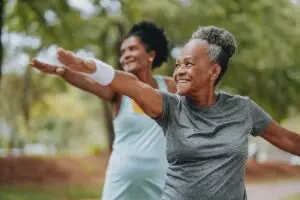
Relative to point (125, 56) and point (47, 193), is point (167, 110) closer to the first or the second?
point (125, 56)

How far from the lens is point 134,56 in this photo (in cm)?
325

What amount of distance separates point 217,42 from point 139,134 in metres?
0.97

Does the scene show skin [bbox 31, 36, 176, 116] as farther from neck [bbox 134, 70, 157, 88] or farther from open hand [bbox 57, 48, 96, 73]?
open hand [bbox 57, 48, 96, 73]

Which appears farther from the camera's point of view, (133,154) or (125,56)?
(125,56)

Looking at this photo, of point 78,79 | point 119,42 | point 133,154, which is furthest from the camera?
point 119,42

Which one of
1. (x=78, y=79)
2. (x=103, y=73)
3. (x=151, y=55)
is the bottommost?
(x=103, y=73)

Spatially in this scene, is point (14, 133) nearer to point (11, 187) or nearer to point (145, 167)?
point (11, 187)

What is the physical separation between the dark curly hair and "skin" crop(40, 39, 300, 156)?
3.77 feet

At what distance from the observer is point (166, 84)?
3270 millimetres

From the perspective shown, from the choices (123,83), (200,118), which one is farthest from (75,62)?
(200,118)

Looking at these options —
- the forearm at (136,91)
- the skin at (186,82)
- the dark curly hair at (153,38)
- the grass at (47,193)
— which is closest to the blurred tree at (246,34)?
the grass at (47,193)

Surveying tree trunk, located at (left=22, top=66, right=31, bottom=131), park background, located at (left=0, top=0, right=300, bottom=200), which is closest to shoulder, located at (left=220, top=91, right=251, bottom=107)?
park background, located at (left=0, top=0, right=300, bottom=200)

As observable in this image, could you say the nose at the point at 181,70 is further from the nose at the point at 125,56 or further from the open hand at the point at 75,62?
the nose at the point at 125,56

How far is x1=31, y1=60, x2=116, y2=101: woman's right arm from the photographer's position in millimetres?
2592
